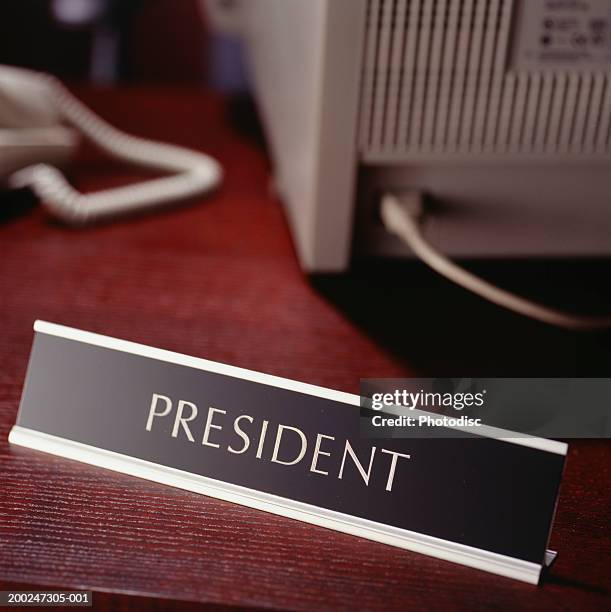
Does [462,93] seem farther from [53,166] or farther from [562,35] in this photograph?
[53,166]

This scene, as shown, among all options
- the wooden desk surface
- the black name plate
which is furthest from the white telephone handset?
the black name plate

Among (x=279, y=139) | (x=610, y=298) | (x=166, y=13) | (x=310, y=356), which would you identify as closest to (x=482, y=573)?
(x=310, y=356)

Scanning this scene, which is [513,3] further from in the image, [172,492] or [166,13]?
[166,13]

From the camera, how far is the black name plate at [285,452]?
0.98 feet

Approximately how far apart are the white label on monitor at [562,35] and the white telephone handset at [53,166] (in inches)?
13.6

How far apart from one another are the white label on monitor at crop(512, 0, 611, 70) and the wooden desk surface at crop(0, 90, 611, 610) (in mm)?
166

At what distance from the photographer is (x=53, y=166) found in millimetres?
679

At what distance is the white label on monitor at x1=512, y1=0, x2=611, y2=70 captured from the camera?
46 cm
